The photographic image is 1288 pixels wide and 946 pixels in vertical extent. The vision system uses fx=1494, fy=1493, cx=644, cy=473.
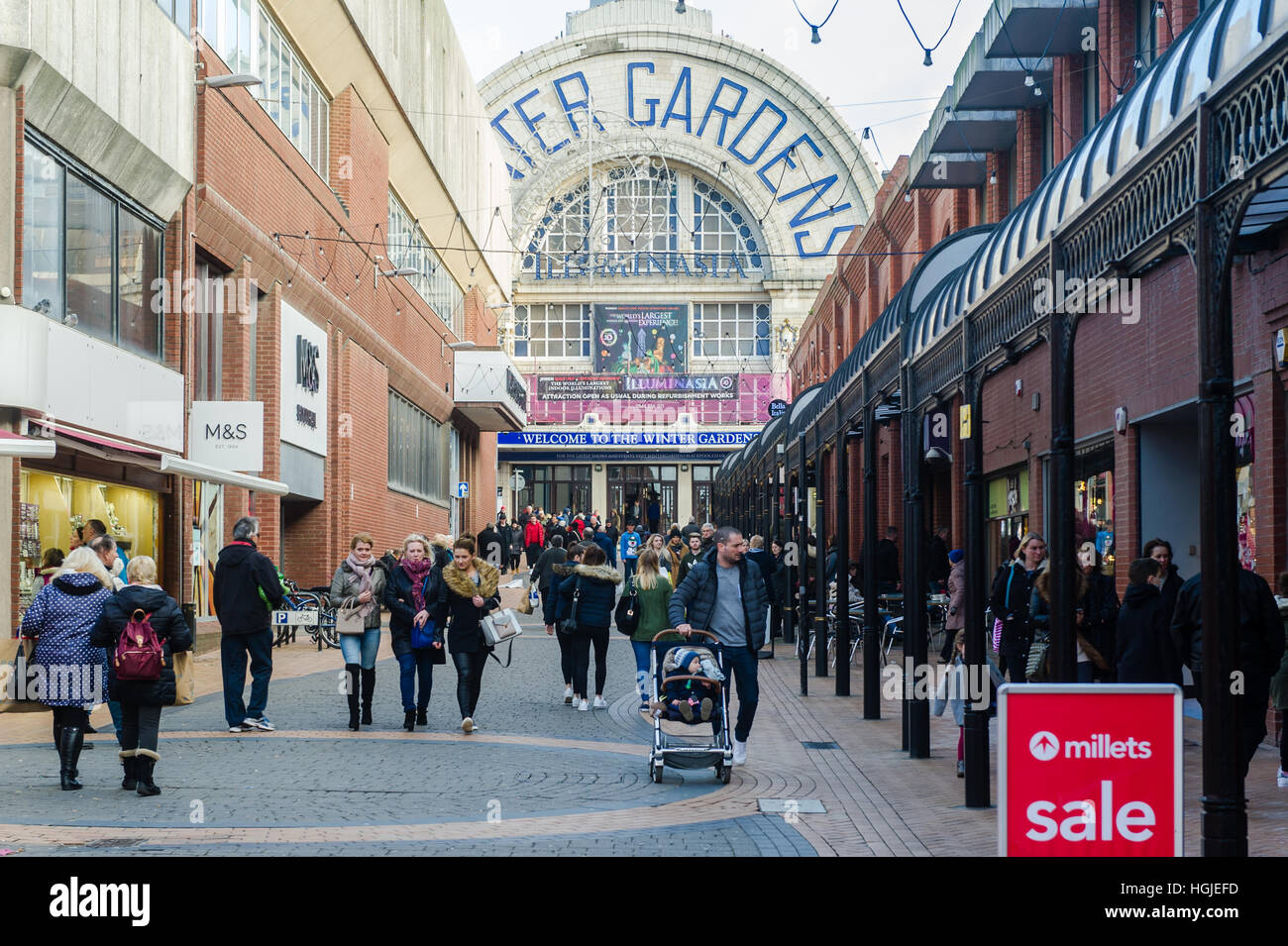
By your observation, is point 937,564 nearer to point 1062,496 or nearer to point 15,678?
point 15,678

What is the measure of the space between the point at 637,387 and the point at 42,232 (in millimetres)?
48807

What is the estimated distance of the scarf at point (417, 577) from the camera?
1344cm

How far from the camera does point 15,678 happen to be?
41.9 ft

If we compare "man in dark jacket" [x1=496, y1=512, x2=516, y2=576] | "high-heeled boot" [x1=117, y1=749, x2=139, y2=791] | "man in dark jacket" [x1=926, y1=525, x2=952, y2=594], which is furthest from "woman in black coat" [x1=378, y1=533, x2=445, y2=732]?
"man in dark jacket" [x1=496, y1=512, x2=516, y2=576]

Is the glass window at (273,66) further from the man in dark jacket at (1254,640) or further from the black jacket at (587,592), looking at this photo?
the man in dark jacket at (1254,640)

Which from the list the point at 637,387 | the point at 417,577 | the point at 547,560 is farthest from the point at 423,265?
the point at 417,577

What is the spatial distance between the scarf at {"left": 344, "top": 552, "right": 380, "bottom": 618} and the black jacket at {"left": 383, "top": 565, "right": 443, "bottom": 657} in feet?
0.52

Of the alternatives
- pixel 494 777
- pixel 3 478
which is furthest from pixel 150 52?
pixel 494 777

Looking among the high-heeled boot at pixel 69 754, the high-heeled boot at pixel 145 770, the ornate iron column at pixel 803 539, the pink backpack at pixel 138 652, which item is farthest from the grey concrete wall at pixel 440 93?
the high-heeled boot at pixel 145 770

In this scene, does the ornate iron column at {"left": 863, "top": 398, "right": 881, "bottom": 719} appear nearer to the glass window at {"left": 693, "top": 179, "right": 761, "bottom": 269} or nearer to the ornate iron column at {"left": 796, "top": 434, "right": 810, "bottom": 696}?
the ornate iron column at {"left": 796, "top": 434, "right": 810, "bottom": 696}

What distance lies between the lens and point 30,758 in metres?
11.3

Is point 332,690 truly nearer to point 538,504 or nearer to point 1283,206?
point 1283,206

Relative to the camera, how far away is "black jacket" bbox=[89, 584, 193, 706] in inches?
384

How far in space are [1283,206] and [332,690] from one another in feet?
39.5
